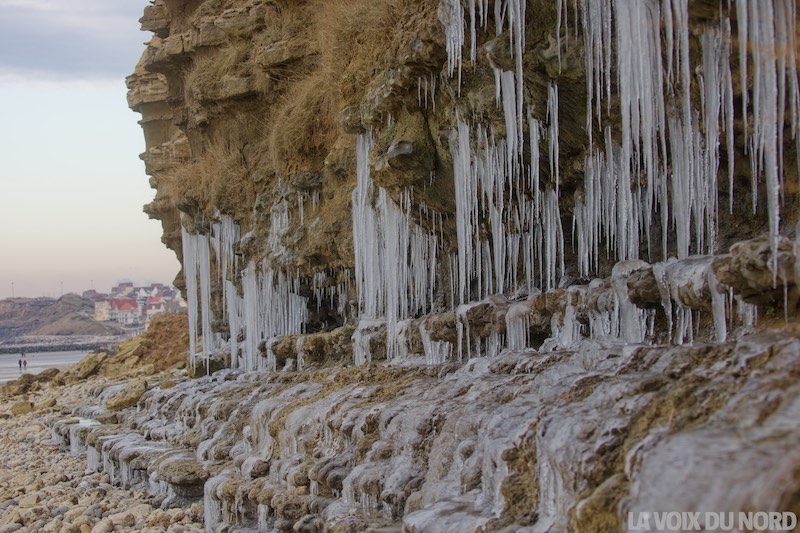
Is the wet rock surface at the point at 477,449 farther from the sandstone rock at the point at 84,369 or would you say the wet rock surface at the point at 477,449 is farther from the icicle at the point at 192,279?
the sandstone rock at the point at 84,369

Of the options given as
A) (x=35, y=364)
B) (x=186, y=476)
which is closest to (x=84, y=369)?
(x=186, y=476)

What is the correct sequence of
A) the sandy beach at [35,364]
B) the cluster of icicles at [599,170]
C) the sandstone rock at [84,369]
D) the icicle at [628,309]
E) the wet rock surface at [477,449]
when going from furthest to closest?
the sandy beach at [35,364]
the sandstone rock at [84,369]
the icicle at [628,309]
the cluster of icicles at [599,170]
the wet rock surface at [477,449]

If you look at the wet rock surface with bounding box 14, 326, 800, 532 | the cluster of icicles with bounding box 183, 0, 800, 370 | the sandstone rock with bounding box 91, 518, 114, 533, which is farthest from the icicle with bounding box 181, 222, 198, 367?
the sandstone rock with bounding box 91, 518, 114, 533

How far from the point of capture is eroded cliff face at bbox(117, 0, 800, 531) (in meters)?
5.07

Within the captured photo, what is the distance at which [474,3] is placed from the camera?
9672mm

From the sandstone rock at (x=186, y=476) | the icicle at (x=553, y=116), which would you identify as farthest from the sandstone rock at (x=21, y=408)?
the icicle at (x=553, y=116)

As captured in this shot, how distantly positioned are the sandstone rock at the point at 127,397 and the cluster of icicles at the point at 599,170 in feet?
21.1

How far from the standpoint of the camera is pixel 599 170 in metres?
10.1

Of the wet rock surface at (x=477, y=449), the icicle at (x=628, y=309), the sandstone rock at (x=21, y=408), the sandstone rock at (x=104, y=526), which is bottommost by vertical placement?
the sandstone rock at (x=21, y=408)

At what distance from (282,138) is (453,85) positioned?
8.54 m

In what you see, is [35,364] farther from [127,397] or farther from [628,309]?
[628,309]

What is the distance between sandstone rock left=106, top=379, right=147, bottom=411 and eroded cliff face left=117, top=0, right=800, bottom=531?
1.28 metres

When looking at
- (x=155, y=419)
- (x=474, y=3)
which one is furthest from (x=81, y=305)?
(x=474, y=3)

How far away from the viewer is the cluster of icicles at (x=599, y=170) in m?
6.71
